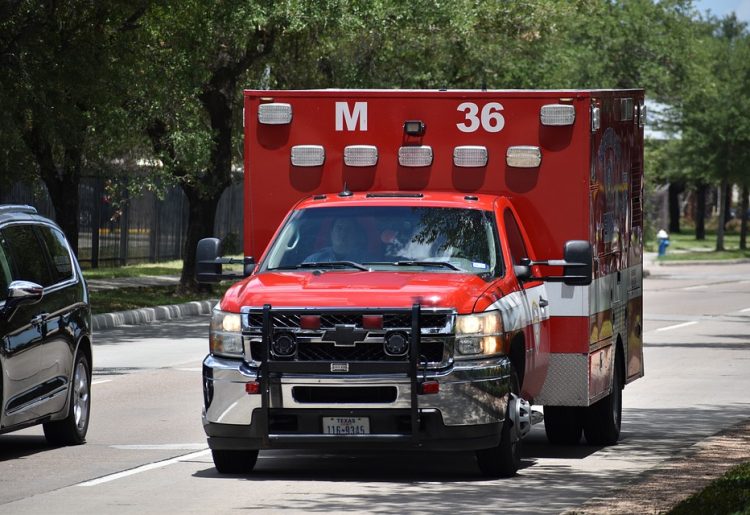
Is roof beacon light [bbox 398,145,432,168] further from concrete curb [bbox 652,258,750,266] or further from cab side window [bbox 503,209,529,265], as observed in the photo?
concrete curb [bbox 652,258,750,266]

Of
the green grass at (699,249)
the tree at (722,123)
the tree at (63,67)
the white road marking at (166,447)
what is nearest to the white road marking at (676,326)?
the tree at (63,67)

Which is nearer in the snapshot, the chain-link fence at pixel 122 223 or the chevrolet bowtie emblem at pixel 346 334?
the chevrolet bowtie emblem at pixel 346 334

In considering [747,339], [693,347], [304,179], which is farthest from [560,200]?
[747,339]

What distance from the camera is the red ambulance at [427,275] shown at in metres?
10.8

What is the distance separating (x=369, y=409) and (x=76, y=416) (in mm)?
3493

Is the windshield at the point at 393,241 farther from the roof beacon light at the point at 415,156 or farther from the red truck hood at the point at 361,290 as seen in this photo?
the roof beacon light at the point at 415,156

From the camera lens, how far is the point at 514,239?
12.3m

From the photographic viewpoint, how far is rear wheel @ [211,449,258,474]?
11547 mm

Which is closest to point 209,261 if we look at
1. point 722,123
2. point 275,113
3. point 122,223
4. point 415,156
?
point 275,113

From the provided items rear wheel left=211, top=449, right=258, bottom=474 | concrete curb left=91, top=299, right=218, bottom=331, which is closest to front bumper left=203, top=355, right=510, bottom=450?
rear wheel left=211, top=449, right=258, bottom=474

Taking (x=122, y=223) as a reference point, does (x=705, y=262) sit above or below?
below

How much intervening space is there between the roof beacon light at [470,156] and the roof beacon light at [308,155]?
1.05 meters

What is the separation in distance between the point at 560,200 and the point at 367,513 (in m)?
3.65

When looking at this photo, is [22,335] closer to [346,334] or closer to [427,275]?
[346,334]
